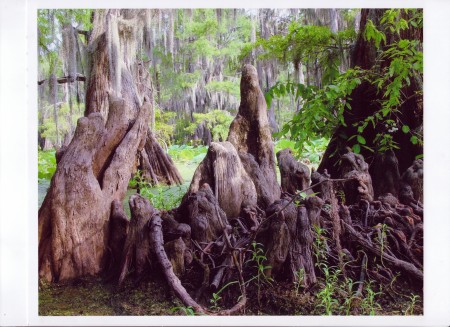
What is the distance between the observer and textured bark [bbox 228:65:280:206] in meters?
3.09

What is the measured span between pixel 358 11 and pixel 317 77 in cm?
52

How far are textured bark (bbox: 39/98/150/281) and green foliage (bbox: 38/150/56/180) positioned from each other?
0.26 ft

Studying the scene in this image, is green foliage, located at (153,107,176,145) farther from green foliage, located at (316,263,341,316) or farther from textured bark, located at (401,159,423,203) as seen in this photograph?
textured bark, located at (401,159,423,203)

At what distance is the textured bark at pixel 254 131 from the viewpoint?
309 cm

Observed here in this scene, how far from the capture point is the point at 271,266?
2.87 meters

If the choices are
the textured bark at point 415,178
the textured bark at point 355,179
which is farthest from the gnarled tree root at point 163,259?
the textured bark at point 415,178

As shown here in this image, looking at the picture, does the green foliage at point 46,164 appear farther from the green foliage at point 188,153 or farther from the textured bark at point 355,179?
the textured bark at point 355,179

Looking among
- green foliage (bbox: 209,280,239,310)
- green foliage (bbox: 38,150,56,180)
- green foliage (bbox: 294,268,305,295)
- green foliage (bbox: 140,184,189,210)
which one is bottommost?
green foliage (bbox: 209,280,239,310)

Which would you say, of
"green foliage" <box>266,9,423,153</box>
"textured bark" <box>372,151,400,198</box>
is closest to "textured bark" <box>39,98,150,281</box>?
"green foliage" <box>266,9,423,153</box>

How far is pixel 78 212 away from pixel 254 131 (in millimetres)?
1340

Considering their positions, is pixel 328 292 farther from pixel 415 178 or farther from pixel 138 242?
pixel 138 242

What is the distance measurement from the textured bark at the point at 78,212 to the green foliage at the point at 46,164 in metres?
0.08

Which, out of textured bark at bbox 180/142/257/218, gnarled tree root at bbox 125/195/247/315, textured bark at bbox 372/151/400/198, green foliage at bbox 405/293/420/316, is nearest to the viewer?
gnarled tree root at bbox 125/195/247/315
